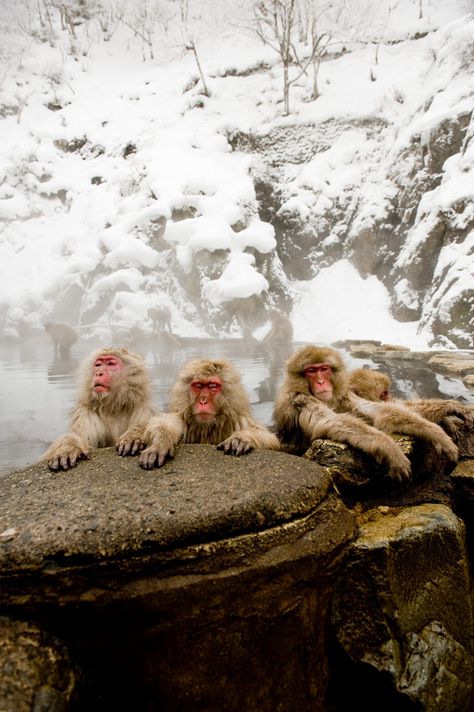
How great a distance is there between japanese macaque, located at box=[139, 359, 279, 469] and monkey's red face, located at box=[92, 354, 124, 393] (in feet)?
1.21

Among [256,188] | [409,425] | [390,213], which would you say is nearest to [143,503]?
[409,425]

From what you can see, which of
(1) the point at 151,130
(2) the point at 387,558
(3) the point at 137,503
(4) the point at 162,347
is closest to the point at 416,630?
(2) the point at 387,558

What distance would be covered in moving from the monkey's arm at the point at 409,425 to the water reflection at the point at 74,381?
2.32 metres

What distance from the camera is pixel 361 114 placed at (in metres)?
16.7

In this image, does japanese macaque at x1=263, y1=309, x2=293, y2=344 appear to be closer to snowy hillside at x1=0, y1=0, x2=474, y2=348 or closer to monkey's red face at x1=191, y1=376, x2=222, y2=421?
snowy hillside at x1=0, y1=0, x2=474, y2=348

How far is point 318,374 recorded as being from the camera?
249cm

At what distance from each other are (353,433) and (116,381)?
4.61 feet

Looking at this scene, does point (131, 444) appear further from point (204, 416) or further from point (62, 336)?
point (62, 336)

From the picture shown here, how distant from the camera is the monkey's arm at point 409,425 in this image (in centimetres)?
212

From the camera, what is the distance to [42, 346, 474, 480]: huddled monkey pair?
6.81 ft

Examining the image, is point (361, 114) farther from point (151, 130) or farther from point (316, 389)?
point (316, 389)

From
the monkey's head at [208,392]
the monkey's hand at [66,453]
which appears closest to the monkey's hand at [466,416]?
the monkey's head at [208,392]

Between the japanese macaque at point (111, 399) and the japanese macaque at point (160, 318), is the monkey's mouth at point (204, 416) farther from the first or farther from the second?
the japanese macaque at point (160, 318)

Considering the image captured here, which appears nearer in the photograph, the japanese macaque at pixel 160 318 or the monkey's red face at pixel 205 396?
the monkey's red face at pixel 205 396
